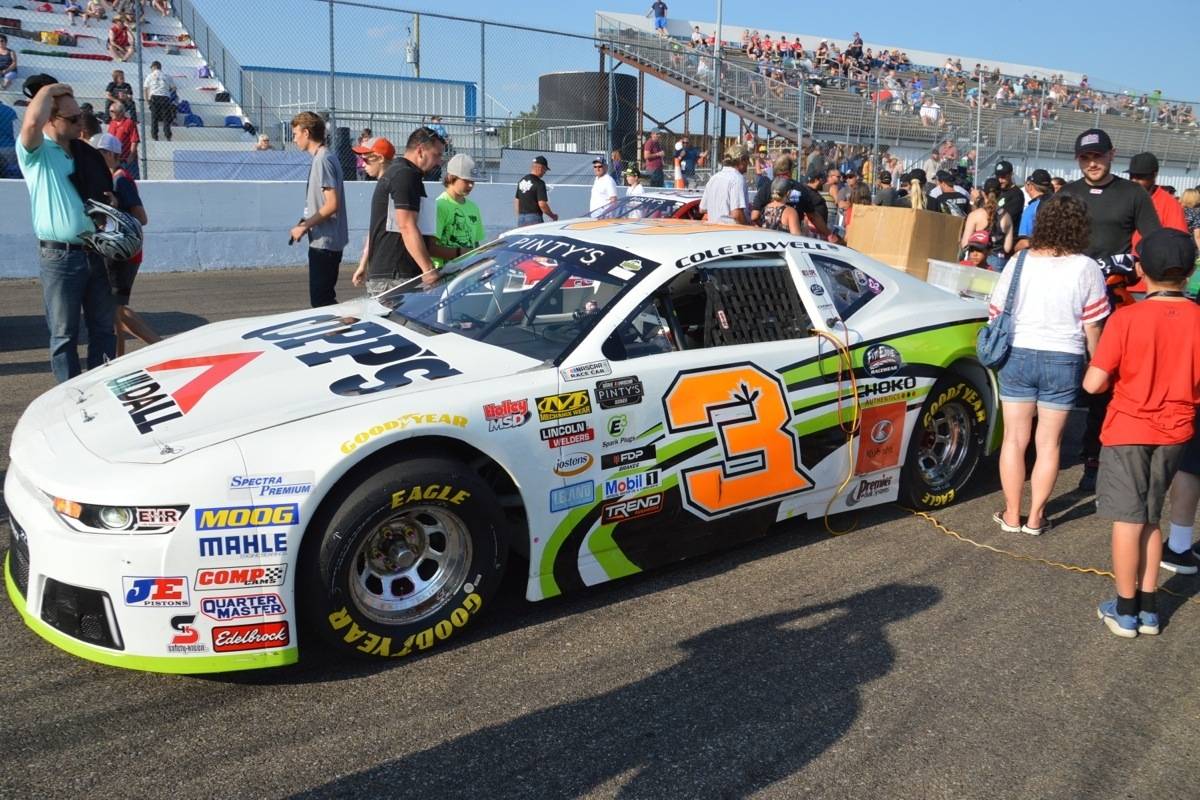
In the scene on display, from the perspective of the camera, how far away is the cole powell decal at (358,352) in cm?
357

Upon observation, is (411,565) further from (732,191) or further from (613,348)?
(732,191)

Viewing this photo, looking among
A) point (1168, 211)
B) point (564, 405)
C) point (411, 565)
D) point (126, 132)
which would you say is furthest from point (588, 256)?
point (126, 132)

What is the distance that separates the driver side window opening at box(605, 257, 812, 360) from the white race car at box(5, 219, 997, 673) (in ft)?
0.04

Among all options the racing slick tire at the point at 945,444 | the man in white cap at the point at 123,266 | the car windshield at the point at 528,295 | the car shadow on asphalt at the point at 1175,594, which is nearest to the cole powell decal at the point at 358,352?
the car windshield at the point at 528,295

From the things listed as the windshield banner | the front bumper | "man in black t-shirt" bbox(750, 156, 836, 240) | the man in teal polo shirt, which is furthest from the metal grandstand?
the front bumper

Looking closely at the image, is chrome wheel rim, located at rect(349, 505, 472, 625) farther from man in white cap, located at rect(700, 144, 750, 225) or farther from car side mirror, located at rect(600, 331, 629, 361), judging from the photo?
man in white cap, located at rect(700, 144, 750, 225)

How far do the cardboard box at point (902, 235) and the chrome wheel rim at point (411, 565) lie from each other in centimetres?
561

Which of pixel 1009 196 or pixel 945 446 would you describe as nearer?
pixel 945 446

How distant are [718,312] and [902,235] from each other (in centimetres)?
441

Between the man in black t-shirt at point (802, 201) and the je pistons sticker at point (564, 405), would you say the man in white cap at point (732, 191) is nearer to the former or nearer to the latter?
the man in black t-shirt at point (802, 201)

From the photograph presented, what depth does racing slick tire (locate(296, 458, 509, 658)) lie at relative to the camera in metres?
3.18

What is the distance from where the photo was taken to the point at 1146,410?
379 cm

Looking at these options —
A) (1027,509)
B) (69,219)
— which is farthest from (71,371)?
(1027,509)

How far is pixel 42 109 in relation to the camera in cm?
509
